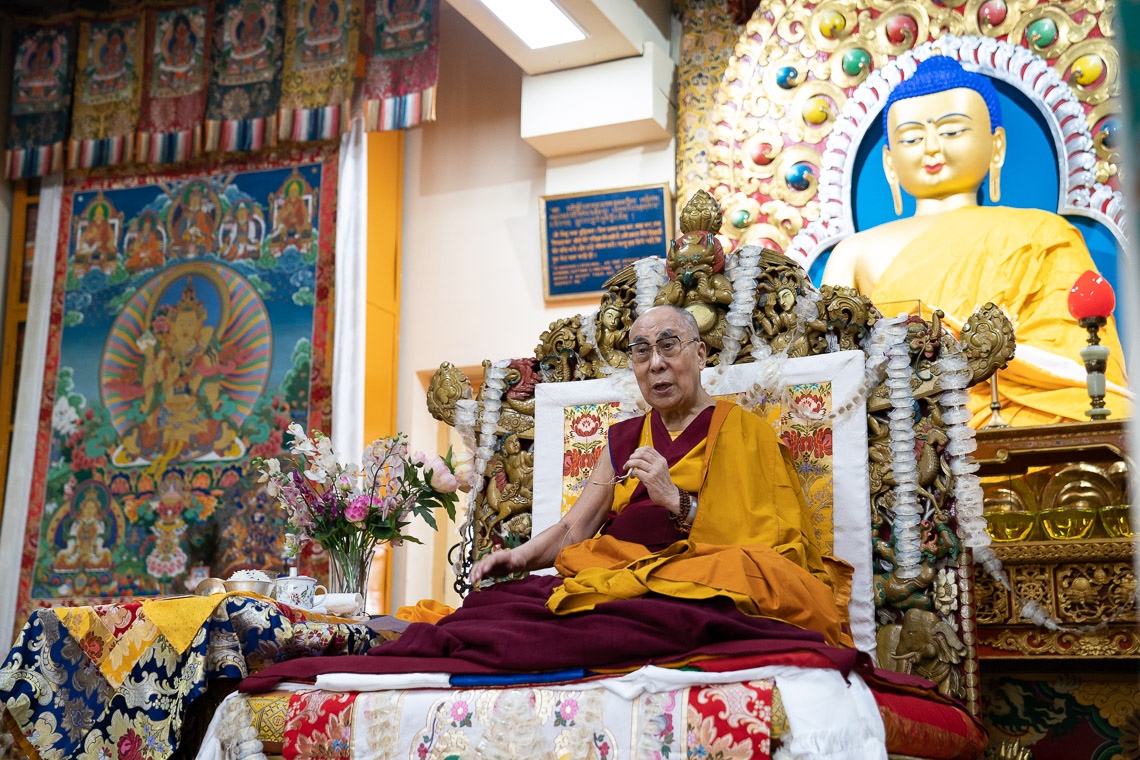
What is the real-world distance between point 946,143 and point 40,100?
485 cm

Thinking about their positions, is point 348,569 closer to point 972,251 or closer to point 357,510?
point 357,510

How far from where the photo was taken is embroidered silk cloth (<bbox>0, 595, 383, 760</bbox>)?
2.35 metres

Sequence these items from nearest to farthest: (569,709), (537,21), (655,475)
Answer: (569,709) < (655,475) < (537,21)

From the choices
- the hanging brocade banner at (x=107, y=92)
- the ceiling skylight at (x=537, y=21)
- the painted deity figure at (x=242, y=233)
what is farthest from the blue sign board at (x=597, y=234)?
the hanging brocade banner at (x=107, y=92)

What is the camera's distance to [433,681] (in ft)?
7.36

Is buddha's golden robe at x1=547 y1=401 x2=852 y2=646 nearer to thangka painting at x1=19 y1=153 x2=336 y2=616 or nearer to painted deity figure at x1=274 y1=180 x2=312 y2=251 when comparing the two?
thangka painting at x1=19 y1=153 x2=336 y2=616

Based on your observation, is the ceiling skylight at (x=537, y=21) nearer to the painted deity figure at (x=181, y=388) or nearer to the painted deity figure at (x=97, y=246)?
the painted deity figure at (x=181, y=388)

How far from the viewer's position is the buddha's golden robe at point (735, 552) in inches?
92.1

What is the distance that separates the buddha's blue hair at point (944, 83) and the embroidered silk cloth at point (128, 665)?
3.59 m

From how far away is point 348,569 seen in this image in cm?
315

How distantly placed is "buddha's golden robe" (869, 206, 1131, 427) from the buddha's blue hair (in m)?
0.44

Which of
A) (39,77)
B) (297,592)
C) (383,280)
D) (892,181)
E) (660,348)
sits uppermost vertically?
(39,77)

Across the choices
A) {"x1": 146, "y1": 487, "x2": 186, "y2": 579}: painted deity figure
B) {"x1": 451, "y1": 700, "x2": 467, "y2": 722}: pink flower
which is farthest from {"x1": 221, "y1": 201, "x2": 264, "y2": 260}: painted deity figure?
{"x1": 451, "y1": 700, "x2": 467, "y2": 722}: pink flower

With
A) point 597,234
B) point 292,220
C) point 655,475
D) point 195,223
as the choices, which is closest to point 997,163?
point 597,234
